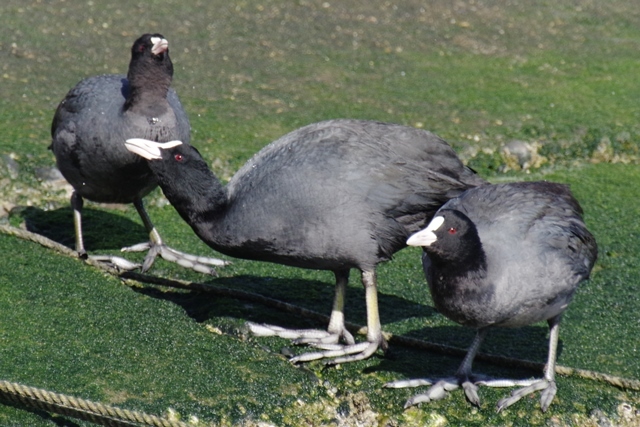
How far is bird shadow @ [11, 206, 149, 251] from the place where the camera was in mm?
6777

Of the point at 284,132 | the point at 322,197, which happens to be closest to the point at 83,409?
the point at 322,197

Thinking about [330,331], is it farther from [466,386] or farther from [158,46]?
[158,46]

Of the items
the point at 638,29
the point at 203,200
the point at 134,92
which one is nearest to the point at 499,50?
the point at 638,29

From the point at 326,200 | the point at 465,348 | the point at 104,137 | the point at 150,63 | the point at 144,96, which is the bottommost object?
the point at 465,348

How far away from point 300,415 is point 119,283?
1.82 meters

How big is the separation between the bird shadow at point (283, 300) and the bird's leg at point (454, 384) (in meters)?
0.83

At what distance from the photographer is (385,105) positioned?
9055 millimetres

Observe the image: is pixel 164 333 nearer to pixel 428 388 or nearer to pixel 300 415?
pixel 300 415

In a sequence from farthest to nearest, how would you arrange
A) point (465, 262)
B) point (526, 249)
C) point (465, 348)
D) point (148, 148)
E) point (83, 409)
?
point (465, 348) < point (148, 148) < point (526, 249) < point (465, 262) < point (83, 409)

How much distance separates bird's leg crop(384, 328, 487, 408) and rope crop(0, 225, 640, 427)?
31 cm

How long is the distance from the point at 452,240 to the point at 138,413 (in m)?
1.63

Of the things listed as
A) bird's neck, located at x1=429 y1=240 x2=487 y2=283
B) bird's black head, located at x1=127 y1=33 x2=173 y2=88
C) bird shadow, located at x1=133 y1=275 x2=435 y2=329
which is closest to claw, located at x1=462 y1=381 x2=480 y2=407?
bird's neck, located at x1=429 y1=240 x2=487 y2=283

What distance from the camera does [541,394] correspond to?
462cm

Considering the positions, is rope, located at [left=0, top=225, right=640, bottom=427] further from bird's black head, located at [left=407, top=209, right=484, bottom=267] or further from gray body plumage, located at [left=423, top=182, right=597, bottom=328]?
bird's black head, located at [left=407, top=209, right=484, bottom=267]
